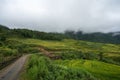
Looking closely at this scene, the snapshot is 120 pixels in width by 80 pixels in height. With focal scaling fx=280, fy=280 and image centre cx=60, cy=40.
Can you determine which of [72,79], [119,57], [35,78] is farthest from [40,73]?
[119,57]

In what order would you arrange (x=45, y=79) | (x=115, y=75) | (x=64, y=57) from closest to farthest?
(x=45, y=79) → (x=115, y=75) → (x=64, y=57)

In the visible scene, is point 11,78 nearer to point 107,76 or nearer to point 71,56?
point 107,76

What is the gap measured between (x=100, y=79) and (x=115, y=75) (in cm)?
606

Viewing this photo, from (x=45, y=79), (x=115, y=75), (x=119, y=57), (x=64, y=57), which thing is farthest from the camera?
(x=119, y=57)

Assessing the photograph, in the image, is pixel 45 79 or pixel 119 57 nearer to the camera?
pixel 45 79

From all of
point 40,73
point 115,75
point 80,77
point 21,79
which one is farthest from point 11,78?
point 115,75

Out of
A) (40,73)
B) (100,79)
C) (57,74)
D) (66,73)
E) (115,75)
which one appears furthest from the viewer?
(115,75)

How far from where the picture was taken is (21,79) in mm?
44094

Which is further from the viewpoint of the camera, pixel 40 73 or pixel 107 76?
pixel 107 76

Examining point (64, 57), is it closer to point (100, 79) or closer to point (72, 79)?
point (100, 79)

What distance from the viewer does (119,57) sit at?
14625 centimetres

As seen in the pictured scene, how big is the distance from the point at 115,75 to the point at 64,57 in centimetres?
5612

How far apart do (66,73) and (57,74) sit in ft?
13.3

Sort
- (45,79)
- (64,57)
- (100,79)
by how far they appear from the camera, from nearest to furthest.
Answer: (45,79)
(100,79)
(64,57)
